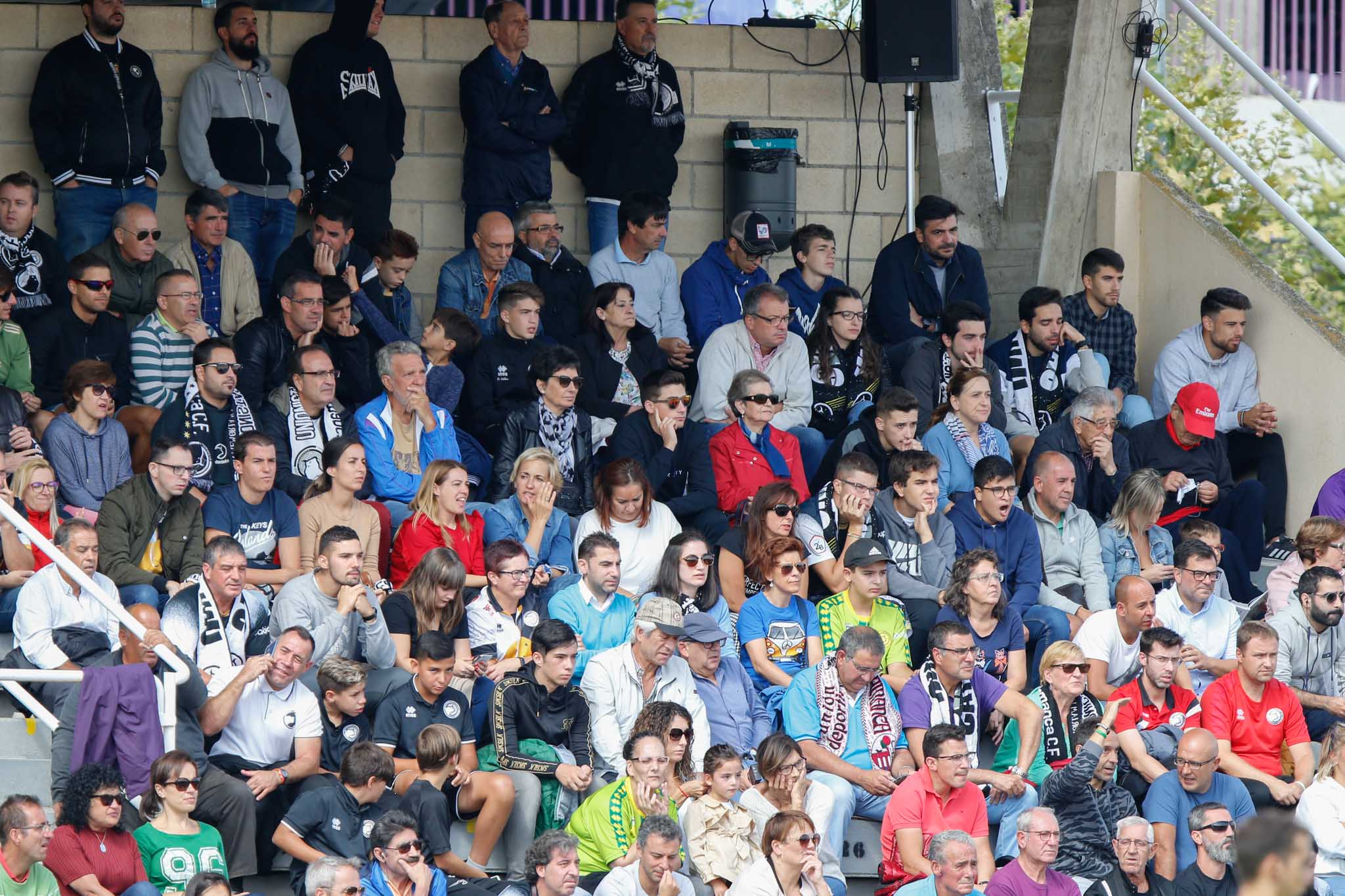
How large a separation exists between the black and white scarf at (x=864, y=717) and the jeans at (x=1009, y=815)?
0.51 metres

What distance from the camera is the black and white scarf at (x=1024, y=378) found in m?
12.1

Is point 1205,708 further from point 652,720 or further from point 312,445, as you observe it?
point 312,445

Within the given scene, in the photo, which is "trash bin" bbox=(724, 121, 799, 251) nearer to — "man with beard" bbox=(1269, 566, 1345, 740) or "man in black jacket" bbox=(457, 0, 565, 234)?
"man in black jacket" bbox=(457, 0, 565, 234)

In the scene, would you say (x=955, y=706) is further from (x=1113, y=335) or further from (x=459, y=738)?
(x=1113, y=335)

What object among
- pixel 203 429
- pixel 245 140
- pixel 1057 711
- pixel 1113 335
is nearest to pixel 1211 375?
pixel 1113 335

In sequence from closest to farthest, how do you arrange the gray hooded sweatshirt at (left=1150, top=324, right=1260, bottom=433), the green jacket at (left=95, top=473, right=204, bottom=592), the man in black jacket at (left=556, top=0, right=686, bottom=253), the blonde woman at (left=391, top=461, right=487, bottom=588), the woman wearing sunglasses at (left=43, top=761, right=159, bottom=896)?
the woman wearing sunglasses at (left=43, top=761, right=159, bottom=896) → the green jacket at (left=95, top=473, right=204, bottom=592) → the blonde woman at (left=391, top=461, right=487, bottom=588) → the gray hooded sweatshirt at (left=1150, top=324, right=1260, bottom=433) → the man in black jacket at (left=556, top=0, right=686, bottom=253)

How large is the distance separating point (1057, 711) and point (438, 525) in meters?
3.04

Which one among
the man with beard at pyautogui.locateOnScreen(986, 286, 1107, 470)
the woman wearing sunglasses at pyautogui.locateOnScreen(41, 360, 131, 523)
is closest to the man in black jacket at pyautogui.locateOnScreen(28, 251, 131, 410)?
the woman wearing sunglasses at pyautogui.locateOnScreen(41, 360, 131, 523)

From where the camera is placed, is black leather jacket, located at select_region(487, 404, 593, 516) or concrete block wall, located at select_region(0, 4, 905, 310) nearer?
black leather jacket, located at select_region(487, 404, 593, 516)

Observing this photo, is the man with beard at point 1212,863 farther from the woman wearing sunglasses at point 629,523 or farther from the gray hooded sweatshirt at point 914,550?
the woman wearing sunglasses at point 629,523

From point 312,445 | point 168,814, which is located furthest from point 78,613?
point 312,445

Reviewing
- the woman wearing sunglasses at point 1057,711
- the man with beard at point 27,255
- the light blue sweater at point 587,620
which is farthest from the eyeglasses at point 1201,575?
the man with beard at point 27,255

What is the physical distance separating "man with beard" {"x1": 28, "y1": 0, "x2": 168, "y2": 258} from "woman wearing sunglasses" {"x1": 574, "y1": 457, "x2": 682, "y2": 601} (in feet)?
11.0

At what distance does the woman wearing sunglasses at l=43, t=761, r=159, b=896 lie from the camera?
7.91 m
